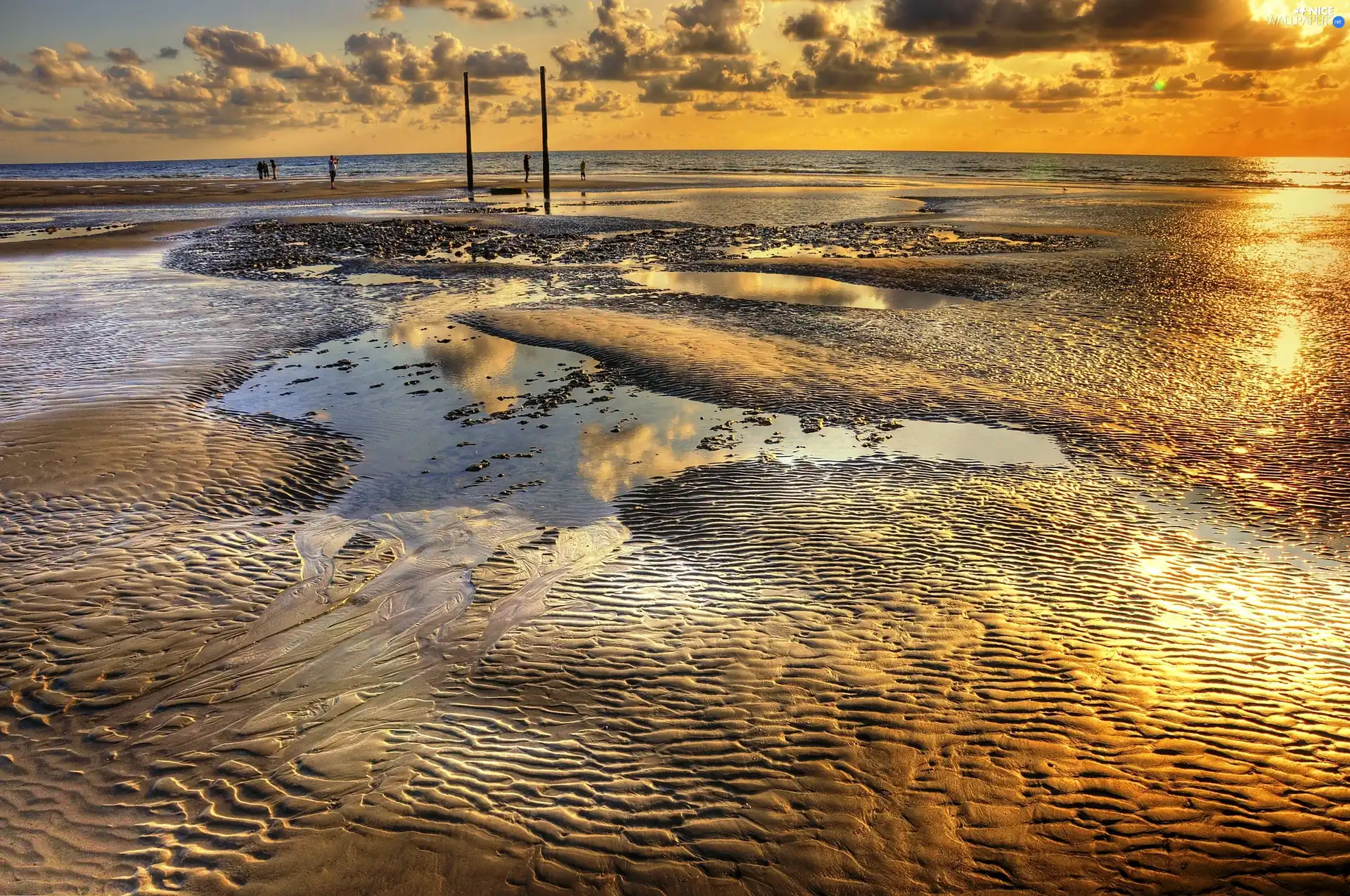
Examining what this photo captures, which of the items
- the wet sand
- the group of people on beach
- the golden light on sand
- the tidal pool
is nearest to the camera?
the golden light on sand

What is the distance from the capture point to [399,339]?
629 inches

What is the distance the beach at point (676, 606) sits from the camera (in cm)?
452

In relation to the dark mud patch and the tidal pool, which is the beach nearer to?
the tidal pool

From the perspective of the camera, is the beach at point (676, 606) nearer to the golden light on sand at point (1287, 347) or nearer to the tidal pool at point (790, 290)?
the golden light on sand at point (1287, 347)

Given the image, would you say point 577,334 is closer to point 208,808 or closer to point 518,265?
point 518,265

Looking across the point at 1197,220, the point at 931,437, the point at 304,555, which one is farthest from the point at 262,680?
the point at 1197,220

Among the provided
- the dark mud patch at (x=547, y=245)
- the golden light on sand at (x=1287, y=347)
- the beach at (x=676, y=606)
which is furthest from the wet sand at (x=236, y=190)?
the golden light on sand at (x=1287, y=347)

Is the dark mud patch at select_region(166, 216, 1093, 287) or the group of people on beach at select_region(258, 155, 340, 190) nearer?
the dark mud patch at select_region(166, 216, 1093, 287)

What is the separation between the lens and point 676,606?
22.4 ft

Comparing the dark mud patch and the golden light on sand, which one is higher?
the dark mud patch

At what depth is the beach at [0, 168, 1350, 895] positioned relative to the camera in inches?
178

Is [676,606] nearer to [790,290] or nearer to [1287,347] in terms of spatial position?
[1287,347]

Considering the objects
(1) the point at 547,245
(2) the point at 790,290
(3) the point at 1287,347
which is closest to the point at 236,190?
(1) the point at 547,245

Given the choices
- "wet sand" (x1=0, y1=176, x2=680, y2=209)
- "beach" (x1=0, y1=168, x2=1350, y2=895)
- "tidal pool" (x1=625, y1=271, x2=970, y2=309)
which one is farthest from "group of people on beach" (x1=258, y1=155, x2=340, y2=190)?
"beach" (x1=0, y1=168, x2=1350, y2=895)
